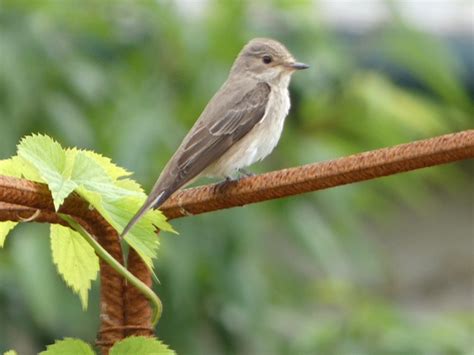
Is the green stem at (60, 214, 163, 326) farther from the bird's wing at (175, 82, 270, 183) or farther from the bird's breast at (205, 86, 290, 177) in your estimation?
the bird's breast at (205, 86, 290, 177)

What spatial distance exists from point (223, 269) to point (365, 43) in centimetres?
211

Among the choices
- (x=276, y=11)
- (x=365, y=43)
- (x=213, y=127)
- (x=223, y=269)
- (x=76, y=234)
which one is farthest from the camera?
(x=365, y=43)

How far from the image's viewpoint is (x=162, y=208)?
2.20m

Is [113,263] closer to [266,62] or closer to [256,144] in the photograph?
[256,144]

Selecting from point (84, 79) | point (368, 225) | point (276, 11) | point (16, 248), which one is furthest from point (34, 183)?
point (368, 225)

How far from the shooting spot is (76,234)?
2215mm

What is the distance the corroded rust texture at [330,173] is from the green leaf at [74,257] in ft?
0.50

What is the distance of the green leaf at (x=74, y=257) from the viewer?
2225mm

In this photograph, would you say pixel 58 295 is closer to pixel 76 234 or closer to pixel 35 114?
pixel 35 114

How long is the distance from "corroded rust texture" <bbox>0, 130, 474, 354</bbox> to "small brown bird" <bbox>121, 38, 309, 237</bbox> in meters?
1.42

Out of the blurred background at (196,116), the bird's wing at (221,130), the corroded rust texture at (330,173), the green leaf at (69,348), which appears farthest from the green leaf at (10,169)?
the blurred background at (196,116)

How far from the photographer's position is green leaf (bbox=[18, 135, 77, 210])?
1.98 metres

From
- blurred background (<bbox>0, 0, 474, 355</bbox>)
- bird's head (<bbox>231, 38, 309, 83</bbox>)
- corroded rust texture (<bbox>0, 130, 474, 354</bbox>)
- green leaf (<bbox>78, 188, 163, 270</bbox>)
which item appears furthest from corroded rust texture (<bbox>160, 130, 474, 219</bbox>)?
blurred background (<bbox>0, 0, 474, 355</bbox>)

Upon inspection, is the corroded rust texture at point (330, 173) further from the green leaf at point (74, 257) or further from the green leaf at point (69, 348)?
the green leaf at point (69, 348)
